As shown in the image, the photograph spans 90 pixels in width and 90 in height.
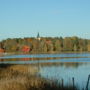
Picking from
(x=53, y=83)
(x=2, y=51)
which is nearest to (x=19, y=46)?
(x=2, y=51)

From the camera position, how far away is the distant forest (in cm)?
12138

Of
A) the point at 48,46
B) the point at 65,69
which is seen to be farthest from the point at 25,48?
the point at 65,69

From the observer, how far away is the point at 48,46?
397 feet

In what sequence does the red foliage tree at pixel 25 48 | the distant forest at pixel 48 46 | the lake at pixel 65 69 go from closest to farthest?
the lake at pixel 65 69 < the distant forest at pixel 48 46 < the red foliage tree at pixel 25 48

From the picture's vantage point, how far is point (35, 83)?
657 inches

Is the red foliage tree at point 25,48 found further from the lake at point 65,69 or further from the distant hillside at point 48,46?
the lake at point 65,69

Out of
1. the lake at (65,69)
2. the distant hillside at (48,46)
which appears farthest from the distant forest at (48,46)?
the lake at (65,69)

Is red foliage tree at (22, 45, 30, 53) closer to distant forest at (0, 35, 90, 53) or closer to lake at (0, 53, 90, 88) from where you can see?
distant forest at (0, 35, 90, 53)

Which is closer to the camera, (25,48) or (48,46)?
(48,46)

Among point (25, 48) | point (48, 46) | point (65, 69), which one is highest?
point (65, 69)

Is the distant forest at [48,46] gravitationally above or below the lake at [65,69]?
below

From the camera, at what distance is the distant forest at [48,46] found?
121m

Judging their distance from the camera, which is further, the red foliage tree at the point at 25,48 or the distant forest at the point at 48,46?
the red foliage tree at the point at 25,48

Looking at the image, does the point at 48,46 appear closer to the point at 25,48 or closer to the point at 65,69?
the point at 25,48
